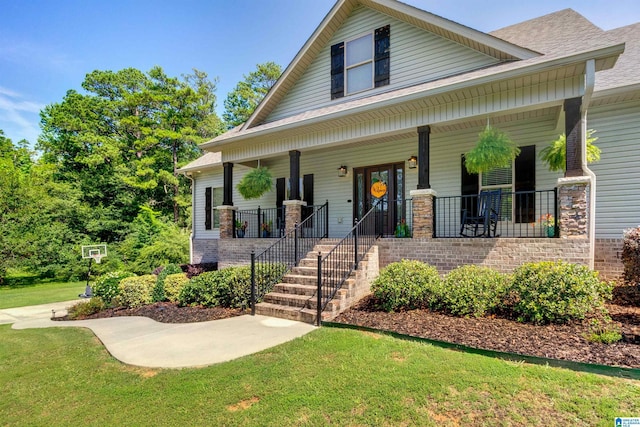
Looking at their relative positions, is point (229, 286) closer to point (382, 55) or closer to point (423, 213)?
point (423, 213)

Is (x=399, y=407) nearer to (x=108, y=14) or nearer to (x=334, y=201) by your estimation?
(x=334, y=201)

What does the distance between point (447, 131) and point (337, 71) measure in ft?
11.9

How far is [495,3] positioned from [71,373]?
1227 centimetres

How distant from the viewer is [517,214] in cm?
788

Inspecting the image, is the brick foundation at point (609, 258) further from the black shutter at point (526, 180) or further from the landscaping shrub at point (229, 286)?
the landscaping shrub at point (229, 286)

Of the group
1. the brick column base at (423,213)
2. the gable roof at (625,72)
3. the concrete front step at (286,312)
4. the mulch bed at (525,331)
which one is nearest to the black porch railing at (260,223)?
the concrete front step at (286,312)

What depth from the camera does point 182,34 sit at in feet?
47.7

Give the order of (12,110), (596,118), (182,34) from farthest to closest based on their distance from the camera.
Answer: (12,110) → (182,34) → (596,118)

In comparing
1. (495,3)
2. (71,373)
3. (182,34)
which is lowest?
(71,373)

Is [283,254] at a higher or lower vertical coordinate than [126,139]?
lower

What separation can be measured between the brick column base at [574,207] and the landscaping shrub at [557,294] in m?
0.99

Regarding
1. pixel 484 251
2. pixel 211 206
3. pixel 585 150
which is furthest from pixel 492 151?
pixel 211 206

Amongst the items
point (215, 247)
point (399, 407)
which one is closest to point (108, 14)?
point (215, 247)

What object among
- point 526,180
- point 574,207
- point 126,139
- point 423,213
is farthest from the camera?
point 126,139
